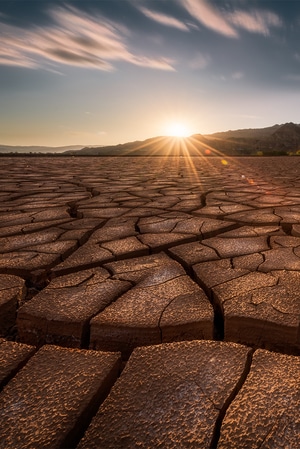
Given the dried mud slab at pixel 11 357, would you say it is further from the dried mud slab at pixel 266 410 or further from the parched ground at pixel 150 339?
the dried mud slab at pixel 266 410

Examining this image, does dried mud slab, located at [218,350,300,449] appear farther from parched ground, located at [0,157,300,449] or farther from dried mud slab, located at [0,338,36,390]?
dried mud slab, located at [0,338,36,390]

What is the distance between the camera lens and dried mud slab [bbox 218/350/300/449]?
54cm

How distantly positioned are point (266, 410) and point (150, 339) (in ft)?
1.07

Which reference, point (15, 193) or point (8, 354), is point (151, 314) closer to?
point (8, 354)

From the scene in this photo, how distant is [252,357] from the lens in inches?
28.6

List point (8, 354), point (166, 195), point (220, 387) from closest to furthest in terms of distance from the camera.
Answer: point (220, 387) < point (8, 354) < point (166, 195)

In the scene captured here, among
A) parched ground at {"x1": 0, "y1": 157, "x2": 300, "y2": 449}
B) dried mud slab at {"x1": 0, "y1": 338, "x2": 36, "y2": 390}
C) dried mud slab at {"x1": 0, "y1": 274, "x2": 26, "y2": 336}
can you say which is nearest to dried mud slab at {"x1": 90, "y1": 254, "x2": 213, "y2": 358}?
parched ground at {"x1": 0, "y1": 157, "x2": 300, "y2": 449}

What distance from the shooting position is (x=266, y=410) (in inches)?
23.2

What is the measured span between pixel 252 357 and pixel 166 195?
7.66ft

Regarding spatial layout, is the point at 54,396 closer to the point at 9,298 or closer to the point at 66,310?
the point at 66,310

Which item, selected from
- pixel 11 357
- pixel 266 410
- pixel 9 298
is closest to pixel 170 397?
pixel 266 410

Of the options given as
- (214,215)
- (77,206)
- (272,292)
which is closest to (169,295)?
(272,292)

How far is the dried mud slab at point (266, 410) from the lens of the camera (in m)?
0.54

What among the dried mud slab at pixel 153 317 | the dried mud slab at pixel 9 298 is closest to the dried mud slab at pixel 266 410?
the dried mud slab at pixel 153 317
